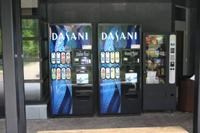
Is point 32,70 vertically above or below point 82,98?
above

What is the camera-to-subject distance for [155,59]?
6.39 meters

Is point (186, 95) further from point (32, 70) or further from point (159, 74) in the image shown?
point (32, 70)

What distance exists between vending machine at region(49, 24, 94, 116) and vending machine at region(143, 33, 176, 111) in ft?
3.73

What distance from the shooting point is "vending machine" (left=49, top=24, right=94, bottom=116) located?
233 inches

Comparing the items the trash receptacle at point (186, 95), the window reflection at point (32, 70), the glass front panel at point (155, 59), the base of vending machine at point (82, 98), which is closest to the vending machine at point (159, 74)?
the glass front panel at point (155, 59)

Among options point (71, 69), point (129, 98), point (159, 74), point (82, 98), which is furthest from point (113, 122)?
point (159, 74)

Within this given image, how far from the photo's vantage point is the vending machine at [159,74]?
20.7 ft

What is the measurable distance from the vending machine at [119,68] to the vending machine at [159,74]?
0.27 m

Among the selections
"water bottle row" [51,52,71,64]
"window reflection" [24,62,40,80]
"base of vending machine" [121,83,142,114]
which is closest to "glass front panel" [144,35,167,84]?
"base of vending machine" [121,83,142,114]

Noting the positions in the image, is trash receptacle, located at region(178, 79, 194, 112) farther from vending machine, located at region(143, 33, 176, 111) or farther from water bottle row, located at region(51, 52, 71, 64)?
water bottle row, located at region(51, 52, 71, 64)

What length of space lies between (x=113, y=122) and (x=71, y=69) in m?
1.25

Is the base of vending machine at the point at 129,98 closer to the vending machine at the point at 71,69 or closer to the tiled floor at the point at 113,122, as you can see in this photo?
the tiled floor at the point at 113,122

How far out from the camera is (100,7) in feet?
22.8

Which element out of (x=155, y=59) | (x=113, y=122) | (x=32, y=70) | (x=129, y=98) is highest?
(x=155, y=59)
